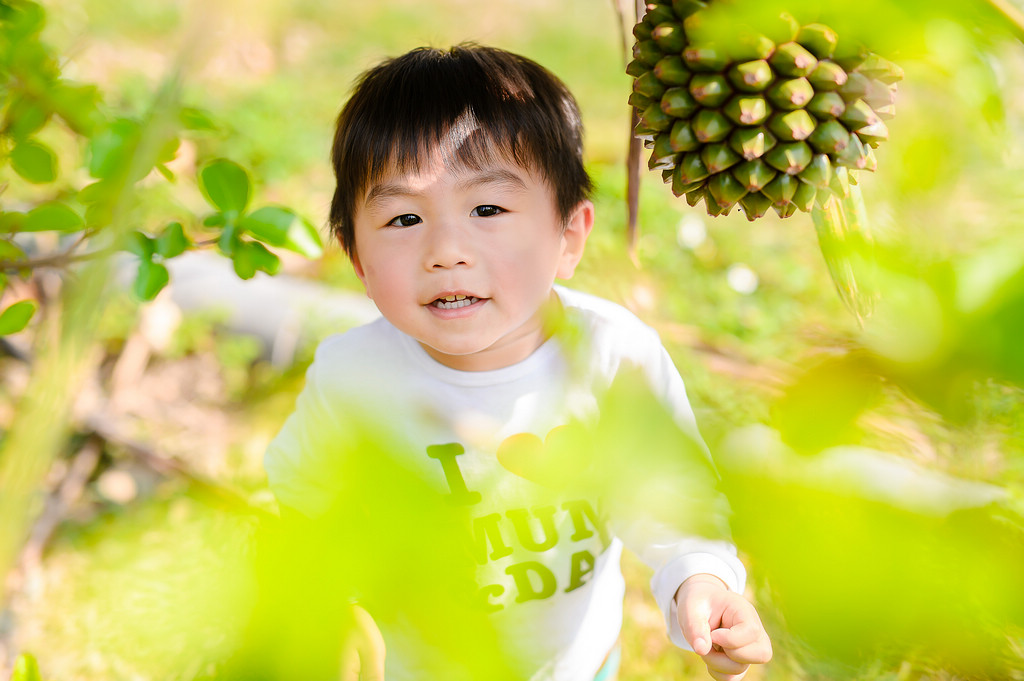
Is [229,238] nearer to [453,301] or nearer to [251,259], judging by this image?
[251,259]

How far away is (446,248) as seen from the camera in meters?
0.60

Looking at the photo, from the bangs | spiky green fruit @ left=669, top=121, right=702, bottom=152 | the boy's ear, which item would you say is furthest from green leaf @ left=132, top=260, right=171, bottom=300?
spiky green fruit @ left=669, top=121, right=702, bottom=152

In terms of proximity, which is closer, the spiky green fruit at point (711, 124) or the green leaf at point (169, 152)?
the spiky green fruit at point (711, 124)

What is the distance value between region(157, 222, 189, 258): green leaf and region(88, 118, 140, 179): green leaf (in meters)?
0.08

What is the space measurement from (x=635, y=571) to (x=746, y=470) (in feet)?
4.95

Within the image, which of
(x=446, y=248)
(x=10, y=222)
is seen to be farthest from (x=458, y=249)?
(x=10, y=222)

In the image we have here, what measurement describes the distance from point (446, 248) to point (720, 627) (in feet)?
1.20

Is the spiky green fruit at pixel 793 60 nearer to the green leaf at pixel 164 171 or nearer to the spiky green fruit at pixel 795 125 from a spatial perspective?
the spiky green fruit at pixel 795 125

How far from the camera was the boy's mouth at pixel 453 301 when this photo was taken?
2.16 ft

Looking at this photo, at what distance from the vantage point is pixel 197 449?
1769mm

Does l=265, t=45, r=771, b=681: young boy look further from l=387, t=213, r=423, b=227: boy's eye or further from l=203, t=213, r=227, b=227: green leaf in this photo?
l=203, t=213, r=227, b=227: green leaf

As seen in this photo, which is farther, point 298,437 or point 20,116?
point 298,437

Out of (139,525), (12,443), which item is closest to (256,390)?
(139,525)

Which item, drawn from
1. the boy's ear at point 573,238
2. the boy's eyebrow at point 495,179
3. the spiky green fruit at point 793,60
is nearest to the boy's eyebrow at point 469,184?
the boy's eyebrow at point 495,179
